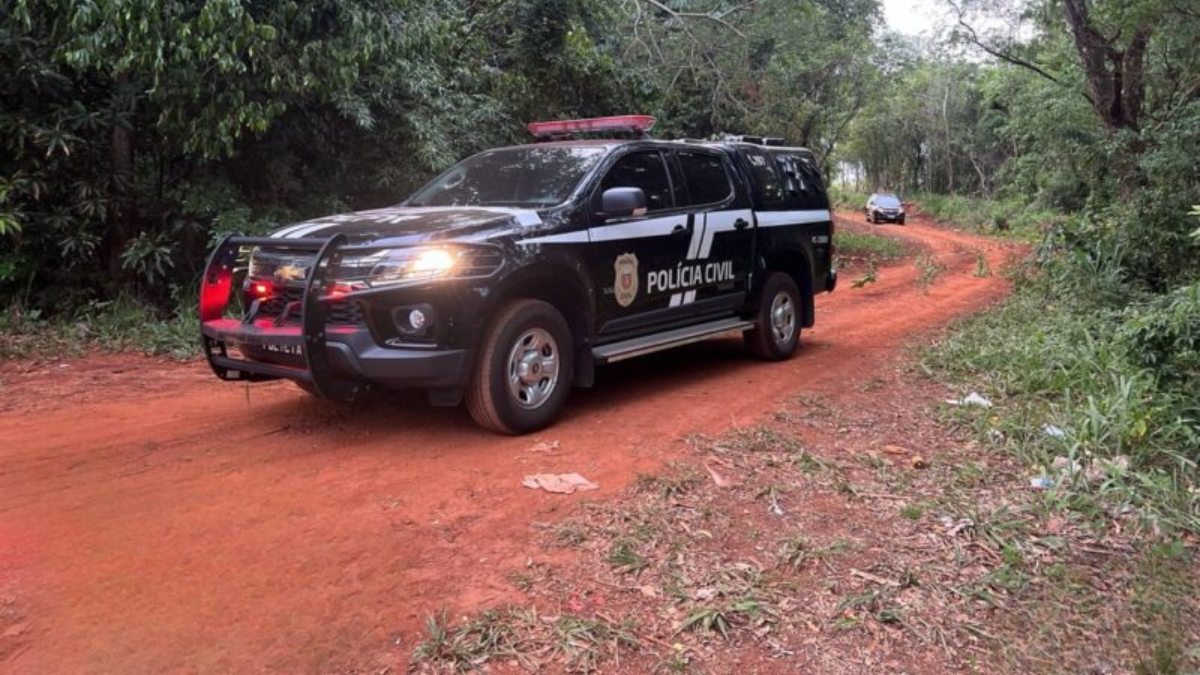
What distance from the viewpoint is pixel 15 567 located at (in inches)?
134

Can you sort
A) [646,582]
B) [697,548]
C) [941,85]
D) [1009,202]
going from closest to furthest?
[646,582] → [697,548] → [1009,202] → [941,85]

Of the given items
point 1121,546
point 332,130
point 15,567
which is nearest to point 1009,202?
point 332,130

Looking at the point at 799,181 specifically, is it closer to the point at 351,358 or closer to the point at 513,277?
the point at 513,277

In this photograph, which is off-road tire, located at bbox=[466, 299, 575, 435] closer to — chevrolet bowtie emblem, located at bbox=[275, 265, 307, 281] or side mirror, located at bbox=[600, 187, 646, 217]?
side mirror, located at bbox=[600, 187, 646, 217]

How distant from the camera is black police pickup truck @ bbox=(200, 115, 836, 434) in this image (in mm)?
4641

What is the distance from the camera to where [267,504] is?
13.4ft

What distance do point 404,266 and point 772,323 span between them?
3917 mm

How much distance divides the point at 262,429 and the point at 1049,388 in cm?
525

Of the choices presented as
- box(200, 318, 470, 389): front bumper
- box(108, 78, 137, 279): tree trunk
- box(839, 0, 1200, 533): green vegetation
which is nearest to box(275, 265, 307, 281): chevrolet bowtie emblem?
box(200, 318, 470, 389): front bumper

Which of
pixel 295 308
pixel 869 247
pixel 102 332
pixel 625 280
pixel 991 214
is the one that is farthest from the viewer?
pixel 991 214

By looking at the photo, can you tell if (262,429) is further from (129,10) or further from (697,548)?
(129,10)

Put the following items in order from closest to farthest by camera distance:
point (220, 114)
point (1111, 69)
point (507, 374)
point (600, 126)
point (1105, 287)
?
1. point (507, 374)
2. point (600, 126)
3. point (220, 114)
4. point (1105, 287)
5. point (1111, 69)

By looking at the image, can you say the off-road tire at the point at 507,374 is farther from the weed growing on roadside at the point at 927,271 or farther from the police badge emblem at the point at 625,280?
the weed growing on roadside at the point at 927,271

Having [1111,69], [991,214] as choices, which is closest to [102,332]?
[1111,69]
